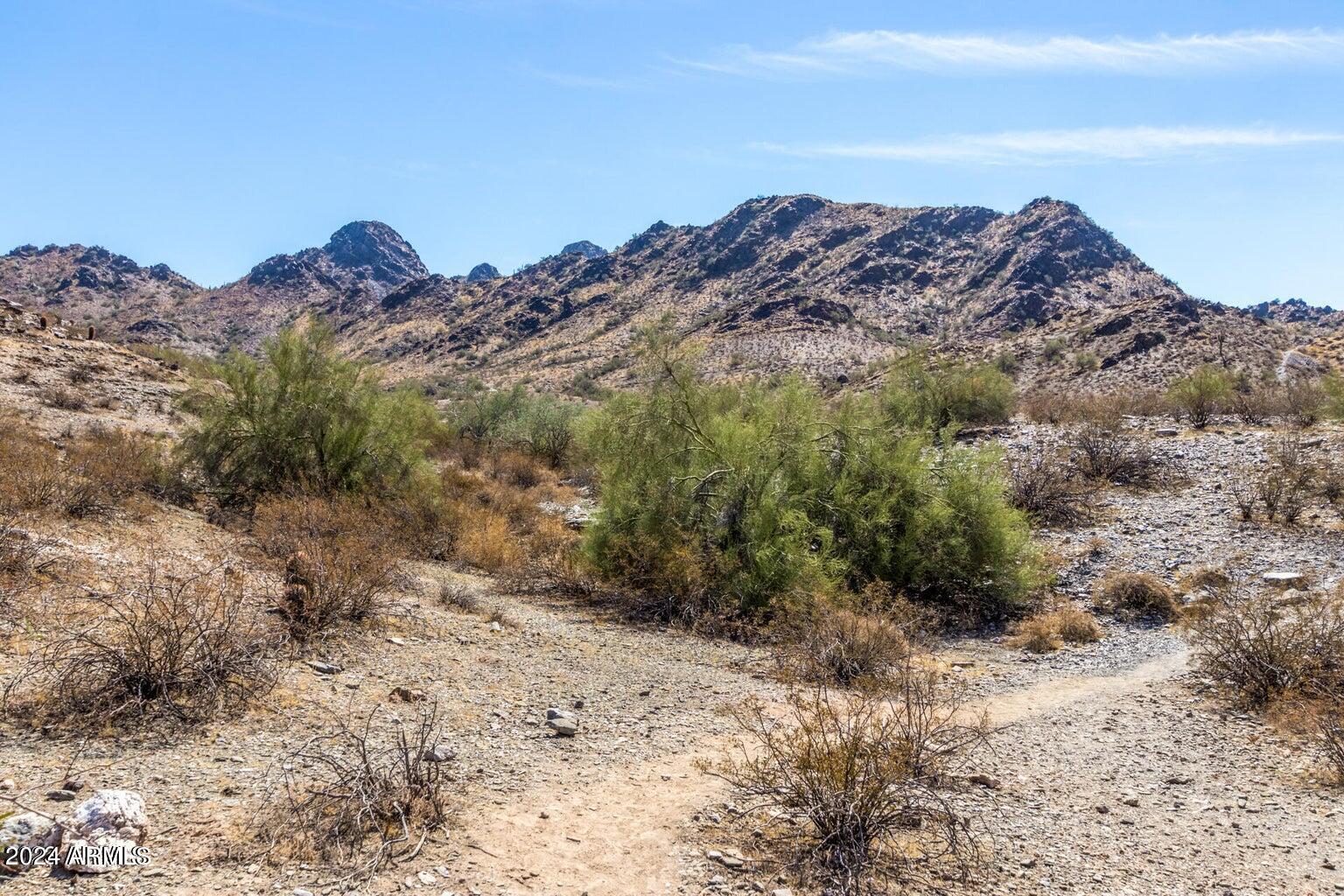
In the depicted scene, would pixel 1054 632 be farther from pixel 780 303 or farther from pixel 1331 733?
pixel 780 303

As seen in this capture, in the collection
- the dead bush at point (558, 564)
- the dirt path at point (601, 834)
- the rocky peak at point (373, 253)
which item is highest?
the rocky peak at point (373, 253)

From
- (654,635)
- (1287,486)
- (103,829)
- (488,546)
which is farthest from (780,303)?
(103,829)

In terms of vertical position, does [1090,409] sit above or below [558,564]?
above

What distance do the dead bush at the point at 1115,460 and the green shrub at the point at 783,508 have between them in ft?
24.1

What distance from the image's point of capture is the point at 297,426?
16016mm

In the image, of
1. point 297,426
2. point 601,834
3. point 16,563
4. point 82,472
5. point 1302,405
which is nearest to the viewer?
point 601,834

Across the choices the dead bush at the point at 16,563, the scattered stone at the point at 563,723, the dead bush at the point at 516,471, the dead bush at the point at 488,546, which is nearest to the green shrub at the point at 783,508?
the dead bush at the point at 488,546

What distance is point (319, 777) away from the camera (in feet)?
16.0

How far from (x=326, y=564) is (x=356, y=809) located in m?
4.73

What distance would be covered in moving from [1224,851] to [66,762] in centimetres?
741

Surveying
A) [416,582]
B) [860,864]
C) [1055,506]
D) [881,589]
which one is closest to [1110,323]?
[1055,506]

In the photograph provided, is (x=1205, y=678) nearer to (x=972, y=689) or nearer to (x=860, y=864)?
(x=972, y=689)

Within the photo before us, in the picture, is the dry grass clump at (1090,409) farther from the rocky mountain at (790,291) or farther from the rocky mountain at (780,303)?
the rocky mountain at (790,291)

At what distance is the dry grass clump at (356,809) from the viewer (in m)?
4.10
